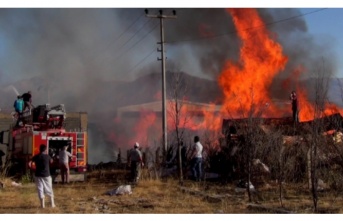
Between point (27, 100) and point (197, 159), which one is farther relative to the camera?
point (27, 100)

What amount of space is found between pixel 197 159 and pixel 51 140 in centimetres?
510

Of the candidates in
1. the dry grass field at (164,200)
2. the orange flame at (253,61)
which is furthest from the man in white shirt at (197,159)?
the orange flame at (253,61)

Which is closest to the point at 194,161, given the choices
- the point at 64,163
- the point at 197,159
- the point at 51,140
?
the point at 197,159

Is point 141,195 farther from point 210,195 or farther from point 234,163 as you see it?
point 234,163

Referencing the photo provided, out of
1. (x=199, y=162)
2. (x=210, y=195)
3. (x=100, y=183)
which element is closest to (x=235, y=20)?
(x=199, y=162)

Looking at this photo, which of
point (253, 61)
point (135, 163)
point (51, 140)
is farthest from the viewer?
point (253, 61)

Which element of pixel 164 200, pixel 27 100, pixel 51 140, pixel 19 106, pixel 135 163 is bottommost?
pixel 164 200

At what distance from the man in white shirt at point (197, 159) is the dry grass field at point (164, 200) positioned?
57 cm

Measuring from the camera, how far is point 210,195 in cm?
1347

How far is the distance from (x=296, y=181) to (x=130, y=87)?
14036 mm

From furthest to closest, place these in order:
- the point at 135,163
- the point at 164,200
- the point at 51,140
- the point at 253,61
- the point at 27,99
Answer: the point at 253,61 → the point at 27,99 → the point at 51,140 → the point at 135,163 → the point at 164,200

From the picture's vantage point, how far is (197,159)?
1667cm

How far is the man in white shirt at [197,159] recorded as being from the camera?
54.4ft

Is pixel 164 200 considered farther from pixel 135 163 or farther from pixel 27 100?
pixel 27 100
